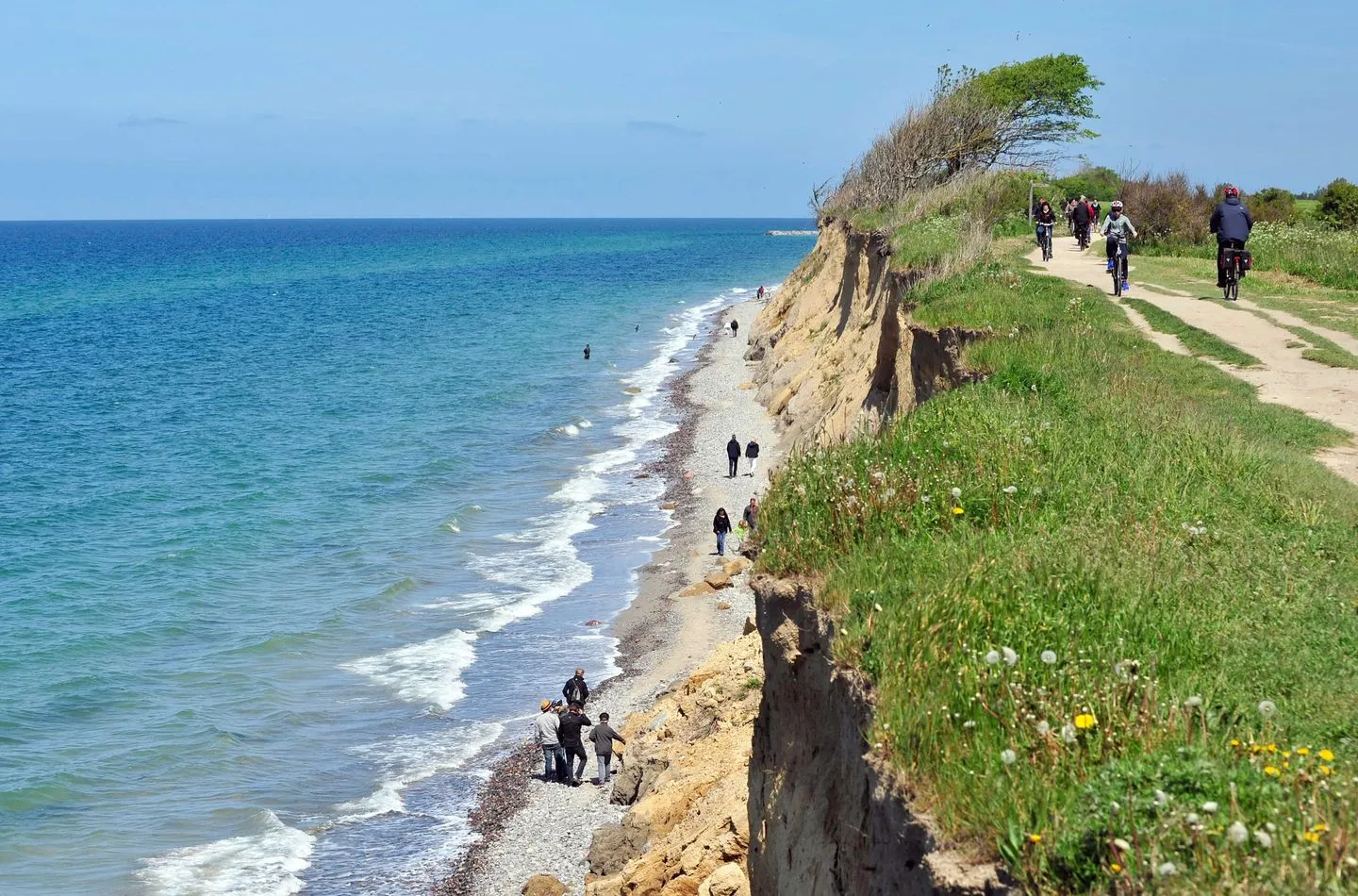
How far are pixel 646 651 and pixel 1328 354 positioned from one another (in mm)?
13246

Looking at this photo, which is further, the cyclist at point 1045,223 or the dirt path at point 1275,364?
the cyclist at point 1045,223

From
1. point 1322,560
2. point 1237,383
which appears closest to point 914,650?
point 1322,560

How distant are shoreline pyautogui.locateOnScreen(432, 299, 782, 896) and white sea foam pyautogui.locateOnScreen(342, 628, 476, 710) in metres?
2.96

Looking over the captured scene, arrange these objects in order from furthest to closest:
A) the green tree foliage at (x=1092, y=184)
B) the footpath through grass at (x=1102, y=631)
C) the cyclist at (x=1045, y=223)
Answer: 1. the green tree foliage at (x=1092, y=184)
2. the cyclist at (x=1045, y=223)
3. the footpath through grass at (x=1102, y=631)

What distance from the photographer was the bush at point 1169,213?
33531 mm

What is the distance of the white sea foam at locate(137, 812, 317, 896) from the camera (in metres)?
16.8

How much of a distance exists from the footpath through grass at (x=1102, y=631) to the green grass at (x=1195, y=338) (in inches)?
218

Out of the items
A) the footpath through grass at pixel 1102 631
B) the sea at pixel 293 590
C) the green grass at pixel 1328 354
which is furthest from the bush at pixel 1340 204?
the footpath through grass at pixel 1102 631

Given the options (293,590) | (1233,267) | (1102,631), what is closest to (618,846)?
(1102,631)

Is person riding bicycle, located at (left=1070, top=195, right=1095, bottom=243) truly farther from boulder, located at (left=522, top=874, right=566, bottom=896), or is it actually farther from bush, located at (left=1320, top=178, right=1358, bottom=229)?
boulder, located at (left=522, top=874, right=566, bottom=896)

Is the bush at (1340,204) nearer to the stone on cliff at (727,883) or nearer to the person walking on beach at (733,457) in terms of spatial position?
the person walking on beach at (733,457)

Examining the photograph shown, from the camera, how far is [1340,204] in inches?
1535

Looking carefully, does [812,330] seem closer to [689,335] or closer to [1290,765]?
[689,335]

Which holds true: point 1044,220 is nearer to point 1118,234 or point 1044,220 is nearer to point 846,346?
point 1118,234
